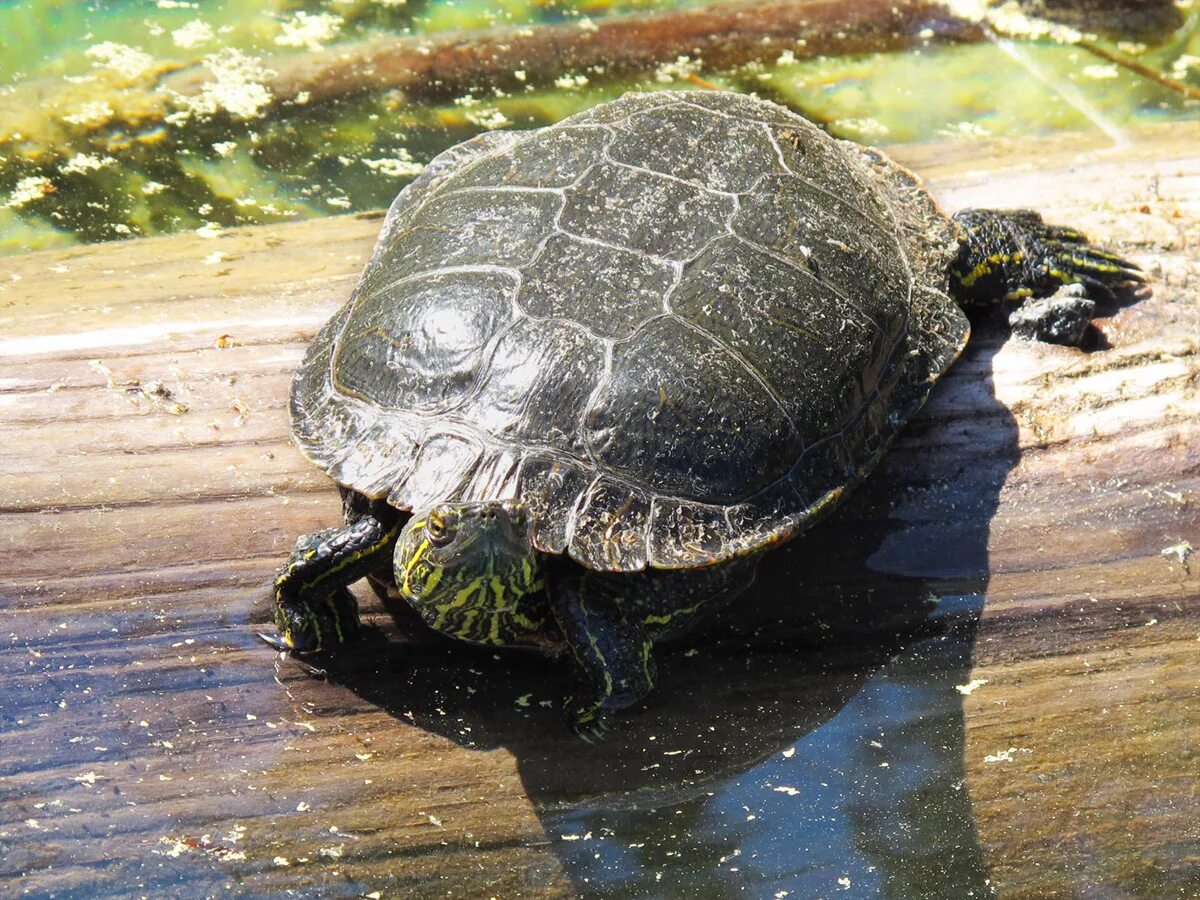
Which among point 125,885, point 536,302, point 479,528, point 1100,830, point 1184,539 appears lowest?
point 125,885

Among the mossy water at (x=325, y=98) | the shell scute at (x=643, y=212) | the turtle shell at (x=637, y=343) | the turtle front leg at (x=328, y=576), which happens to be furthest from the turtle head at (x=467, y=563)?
the mossy water at (x=325, y=98)

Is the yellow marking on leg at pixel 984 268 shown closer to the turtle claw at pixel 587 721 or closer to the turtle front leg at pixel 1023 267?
the turtle front leg at pixel 1023 267

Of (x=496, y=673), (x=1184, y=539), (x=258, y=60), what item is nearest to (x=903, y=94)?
(x=258, y=60)

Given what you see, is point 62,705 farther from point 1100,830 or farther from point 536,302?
point 1100,830

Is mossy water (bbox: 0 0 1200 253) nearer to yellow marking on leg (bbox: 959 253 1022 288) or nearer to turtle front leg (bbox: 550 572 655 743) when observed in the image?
yellow marking on leg (bbox: 959 253 1022 288)

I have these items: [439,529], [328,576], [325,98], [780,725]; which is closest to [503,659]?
[328,576]

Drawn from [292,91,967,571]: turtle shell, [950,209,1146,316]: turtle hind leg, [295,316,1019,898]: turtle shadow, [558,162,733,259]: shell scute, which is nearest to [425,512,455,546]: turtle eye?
[292,91,967,571]: turtle shell

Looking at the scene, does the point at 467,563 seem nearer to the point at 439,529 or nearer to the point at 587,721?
the point at 439,529
